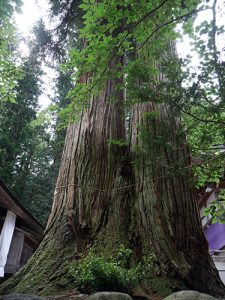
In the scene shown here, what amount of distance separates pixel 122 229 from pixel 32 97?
41.2 ft

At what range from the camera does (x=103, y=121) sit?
4488 mm

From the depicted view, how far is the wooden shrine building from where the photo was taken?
664 centimetres

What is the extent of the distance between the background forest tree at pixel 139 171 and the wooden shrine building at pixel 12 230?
3.32 m

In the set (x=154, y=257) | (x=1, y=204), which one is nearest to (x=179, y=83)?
(x=154, y=257)

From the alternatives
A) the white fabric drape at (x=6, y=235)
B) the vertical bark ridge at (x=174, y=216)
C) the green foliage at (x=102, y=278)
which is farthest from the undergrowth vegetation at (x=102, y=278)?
the white fabric drape at (x=6, y=235)

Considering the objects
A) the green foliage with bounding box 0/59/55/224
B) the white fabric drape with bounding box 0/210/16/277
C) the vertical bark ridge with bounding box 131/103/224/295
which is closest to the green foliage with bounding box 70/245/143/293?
the vertical bark ridge with bounding box 131/103/224/295

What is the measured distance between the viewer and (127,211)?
3.38m

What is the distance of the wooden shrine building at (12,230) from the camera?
6.64 metres

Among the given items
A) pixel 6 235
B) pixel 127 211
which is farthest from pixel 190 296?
pixel 6 235

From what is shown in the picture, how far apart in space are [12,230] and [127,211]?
15.3 ft

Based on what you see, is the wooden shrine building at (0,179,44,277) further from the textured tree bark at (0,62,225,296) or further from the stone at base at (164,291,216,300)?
the stone at base at (164,291,216,300)

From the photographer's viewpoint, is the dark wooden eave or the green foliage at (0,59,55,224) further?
the green foliage at (0,59,55,224)

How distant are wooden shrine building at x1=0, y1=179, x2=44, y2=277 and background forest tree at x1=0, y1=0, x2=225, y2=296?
332cm

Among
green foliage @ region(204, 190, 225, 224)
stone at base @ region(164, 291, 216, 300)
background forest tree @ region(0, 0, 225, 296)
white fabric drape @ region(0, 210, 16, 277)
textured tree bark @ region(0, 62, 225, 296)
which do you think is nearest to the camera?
stone at base @ region(164, 291, 216, 300)
